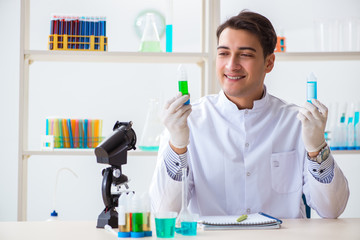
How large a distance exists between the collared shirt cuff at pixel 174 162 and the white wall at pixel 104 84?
4.78 ft

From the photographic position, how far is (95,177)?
324 centimetres

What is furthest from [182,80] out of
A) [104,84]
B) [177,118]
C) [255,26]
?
[104,84]

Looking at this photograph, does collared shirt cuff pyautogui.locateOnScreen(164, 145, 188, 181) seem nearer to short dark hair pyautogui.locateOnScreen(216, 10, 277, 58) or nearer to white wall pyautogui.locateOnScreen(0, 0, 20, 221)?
short dark hair pyautogui.locateOnScreen(216, 10, 277, 58)

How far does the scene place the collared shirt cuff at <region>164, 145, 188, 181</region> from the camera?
1.74m

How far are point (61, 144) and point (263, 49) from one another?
123cm

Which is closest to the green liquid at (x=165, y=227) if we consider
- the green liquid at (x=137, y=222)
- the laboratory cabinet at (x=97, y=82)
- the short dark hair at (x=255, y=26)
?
the green liquid at (x=137, y=222)

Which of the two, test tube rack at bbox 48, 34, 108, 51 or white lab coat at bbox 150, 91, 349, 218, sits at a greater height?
test tube rack at bbox 48, 34, 108, 51

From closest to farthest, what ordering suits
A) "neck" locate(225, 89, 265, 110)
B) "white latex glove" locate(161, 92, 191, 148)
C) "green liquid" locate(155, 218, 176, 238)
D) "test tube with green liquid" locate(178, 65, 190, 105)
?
1. "green liquid" locate(155, 218, 176, 238)
2. "test tube with green liquid" locate(178, 65, 190, 105)
3. "white latex glove" locate(161, 92, 191, 148)
4. "neck" locate(225, 89, 265, 110)

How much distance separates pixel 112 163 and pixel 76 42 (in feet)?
4.15

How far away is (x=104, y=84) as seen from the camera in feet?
10.5

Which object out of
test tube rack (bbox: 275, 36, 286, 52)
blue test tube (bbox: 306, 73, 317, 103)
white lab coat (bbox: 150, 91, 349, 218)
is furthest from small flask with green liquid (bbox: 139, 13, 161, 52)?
blue test tube (bbox: 306, 73, 317, 103)

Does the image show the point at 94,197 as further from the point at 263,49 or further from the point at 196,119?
the point at 263,49

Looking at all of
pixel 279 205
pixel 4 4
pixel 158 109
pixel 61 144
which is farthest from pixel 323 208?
pixel 4 4

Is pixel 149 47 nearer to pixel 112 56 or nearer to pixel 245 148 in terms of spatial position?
pixel 112 56
